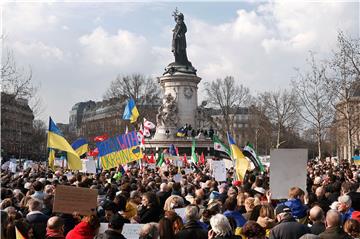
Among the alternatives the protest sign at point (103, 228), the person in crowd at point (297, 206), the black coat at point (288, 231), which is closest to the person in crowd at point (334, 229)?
the black coat at point (288, 231)

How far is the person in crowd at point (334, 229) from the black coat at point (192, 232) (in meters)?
1.39

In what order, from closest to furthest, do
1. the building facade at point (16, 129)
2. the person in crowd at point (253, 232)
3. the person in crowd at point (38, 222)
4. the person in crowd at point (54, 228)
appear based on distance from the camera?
the person in crowd at point (253, 232), the person in crowd at point (54, 228), the person in crowd at point (38, 222), the building facade at point (16, 129)

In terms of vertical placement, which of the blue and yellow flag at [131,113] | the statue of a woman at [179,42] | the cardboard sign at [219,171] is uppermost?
the statue of a woman at [179,42]

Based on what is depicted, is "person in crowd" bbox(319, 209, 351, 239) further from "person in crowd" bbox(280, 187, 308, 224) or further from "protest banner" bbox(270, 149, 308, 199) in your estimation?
"protest banner" bbox(270, 149, 308, 199)

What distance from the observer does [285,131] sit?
75562mm

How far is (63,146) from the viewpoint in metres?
17.0

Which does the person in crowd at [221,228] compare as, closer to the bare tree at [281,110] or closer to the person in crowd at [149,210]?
the person in crowd at [149,210]

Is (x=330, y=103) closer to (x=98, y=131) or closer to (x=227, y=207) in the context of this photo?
(x=227, y=207)

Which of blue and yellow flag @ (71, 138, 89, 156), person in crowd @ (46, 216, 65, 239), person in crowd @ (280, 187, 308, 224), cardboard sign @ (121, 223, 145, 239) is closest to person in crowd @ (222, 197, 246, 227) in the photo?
person in crowd @ (280, 187, 308, 224)

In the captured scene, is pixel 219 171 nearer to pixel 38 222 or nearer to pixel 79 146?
pixel 79 146

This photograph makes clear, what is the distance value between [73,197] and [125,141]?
12.4 metres

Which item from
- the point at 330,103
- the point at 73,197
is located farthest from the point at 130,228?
the point at 330,103

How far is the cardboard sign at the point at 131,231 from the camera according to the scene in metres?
7.31

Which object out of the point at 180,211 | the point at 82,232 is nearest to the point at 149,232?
the point at 82,232
